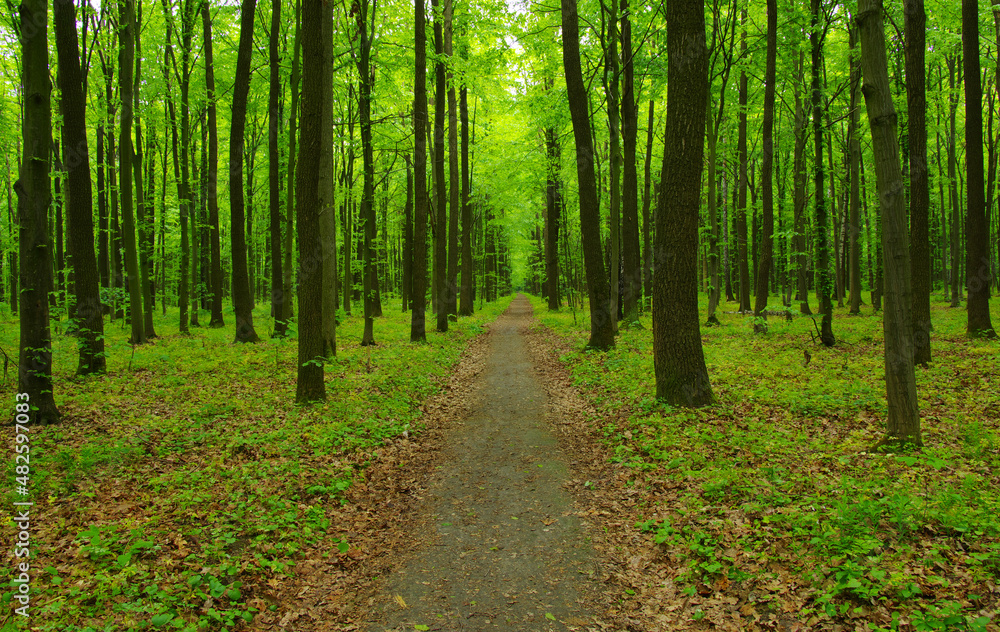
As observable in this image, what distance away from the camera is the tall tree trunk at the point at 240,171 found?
1372 cm

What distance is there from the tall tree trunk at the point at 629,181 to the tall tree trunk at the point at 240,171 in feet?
36.1

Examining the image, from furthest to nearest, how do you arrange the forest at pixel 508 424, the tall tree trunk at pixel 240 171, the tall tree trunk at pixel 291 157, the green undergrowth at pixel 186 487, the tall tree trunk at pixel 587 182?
the tall tree trunk at pixel 291 157, the tall tree trunk at pixel 240 171, the tall tree trunk at pixel 587 182, the forest at pixel 508 424, the green undergrowth at pixel 186 487

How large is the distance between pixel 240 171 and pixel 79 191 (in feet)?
17.7

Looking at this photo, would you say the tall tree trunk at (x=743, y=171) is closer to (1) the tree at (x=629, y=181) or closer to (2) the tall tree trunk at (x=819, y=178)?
(1) the tree at (x=629, y=181)

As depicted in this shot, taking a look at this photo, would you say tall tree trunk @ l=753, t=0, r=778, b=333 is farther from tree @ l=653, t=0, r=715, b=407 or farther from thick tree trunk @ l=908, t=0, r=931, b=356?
tree @ l=653, t=0, r=715, b=407

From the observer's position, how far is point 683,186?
7.77 meters

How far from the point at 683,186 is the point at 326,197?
797 centimetres

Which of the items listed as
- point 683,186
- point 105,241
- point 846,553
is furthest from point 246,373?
point 105,241

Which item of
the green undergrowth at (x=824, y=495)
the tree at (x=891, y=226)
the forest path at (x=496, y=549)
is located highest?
the tree at (x=891, y=226)

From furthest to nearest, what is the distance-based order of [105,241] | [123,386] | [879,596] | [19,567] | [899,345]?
[105,241] → [123,386] → [899,345] → [19,567] → [879,596]

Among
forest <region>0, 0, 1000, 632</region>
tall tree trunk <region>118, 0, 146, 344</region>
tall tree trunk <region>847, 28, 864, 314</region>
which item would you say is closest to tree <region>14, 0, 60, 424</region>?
forest <region>0, 0, 1000, 632</region>

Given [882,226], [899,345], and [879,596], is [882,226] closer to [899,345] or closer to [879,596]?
[899,345]

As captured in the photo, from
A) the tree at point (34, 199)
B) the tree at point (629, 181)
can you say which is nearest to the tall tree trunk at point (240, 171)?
the tree at point (34, 199)

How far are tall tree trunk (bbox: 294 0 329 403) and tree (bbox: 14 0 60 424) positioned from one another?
130 inches
